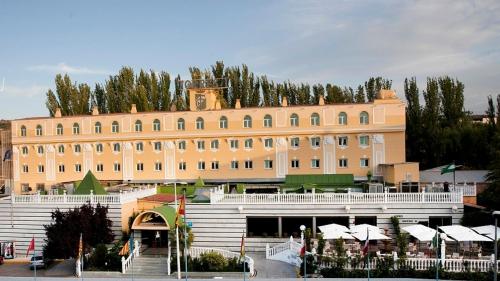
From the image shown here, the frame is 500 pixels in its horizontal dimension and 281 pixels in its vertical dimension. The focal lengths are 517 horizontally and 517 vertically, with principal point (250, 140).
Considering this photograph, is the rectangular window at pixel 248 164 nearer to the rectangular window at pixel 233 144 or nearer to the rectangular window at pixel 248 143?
the rectangular window at pixel 248 143

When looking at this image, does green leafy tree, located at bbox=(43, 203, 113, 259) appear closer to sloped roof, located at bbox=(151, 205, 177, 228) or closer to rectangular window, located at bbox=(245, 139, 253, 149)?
sloped roof, located at bbox=(151, 205, 177, 228)

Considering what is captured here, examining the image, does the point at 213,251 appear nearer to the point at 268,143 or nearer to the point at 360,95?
the point at 268,143

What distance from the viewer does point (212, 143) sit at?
48.0m

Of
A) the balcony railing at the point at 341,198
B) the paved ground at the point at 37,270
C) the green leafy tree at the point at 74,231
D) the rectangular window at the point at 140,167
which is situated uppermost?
the rectangular window at the point at 140,167

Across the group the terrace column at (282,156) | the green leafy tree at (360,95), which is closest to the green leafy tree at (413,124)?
the green leafy tree at (360,95)

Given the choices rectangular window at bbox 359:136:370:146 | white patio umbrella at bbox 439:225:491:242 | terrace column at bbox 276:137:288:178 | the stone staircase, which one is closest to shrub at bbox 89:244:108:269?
the stone staircase

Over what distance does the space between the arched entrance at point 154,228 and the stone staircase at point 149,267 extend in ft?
4.21

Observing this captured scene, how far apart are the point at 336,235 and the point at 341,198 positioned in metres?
5.10

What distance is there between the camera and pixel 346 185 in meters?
39.6

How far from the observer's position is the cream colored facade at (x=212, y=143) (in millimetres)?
45219

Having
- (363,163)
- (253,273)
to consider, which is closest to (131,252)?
(253,273)

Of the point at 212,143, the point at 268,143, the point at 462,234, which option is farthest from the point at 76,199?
the point at 462,234

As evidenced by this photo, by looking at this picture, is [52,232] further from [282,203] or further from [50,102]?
[50,102]

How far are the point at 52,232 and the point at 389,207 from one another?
2065 centimetres
